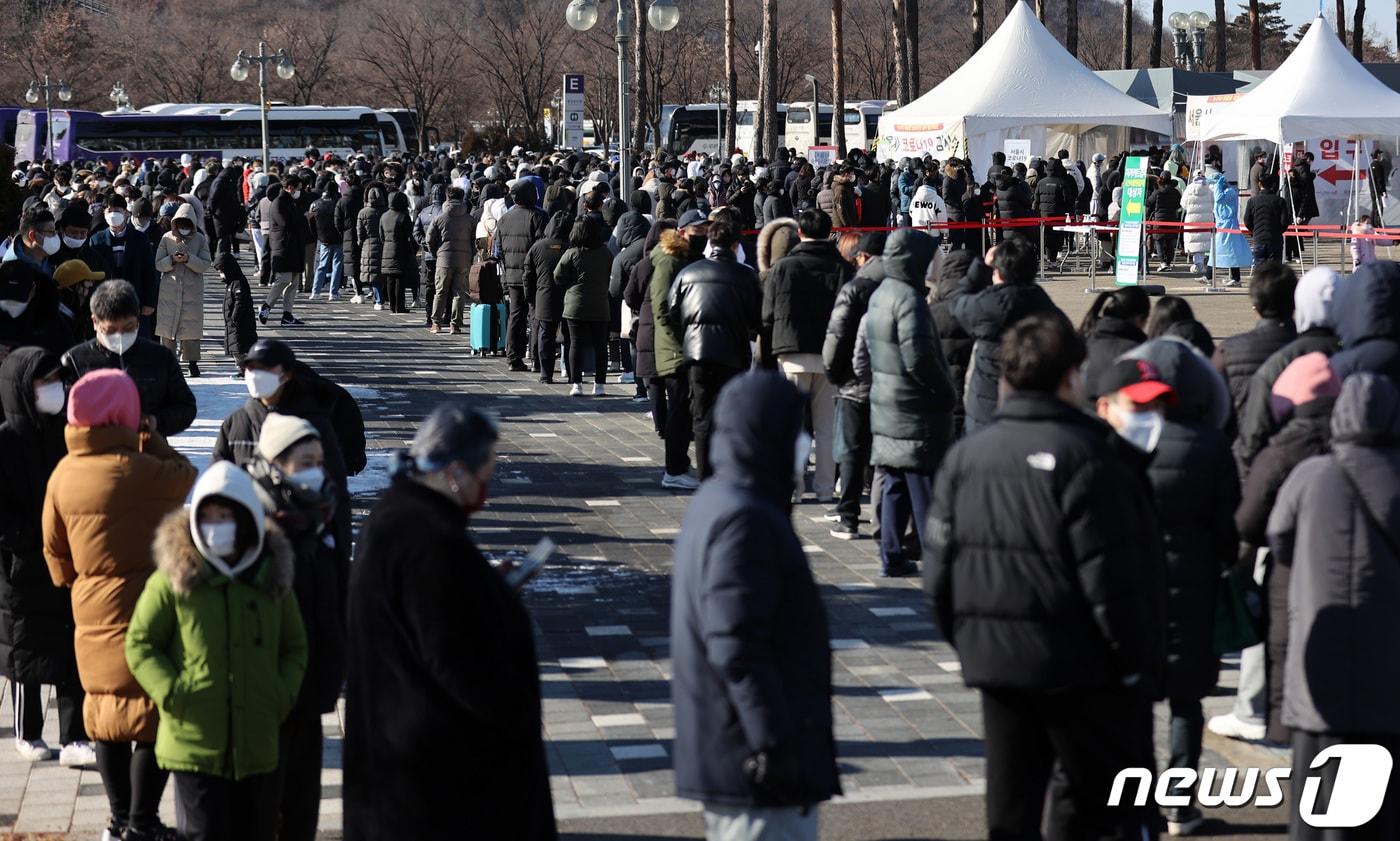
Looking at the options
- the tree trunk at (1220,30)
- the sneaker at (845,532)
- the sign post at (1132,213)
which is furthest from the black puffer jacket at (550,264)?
the tree trunk at (1220,30)

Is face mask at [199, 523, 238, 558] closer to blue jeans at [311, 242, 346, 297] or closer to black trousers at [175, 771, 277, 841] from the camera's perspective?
black trousers at [175, 771, 277, 841]

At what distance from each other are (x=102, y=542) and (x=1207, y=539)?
3.46 m

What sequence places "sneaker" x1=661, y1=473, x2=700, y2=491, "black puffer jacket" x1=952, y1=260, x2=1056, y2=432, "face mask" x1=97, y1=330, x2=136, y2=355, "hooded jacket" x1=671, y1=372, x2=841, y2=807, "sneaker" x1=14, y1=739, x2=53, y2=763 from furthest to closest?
"sneaker" x1=661, y1=473, x2=700, y2=491 < "black puffer jacket" x1=952, y1=260, x2=1056, y2=432 < "face mask" x1=97, y1=330, x2=136, y2=355 < "sneaker" x1=14, y1=739, x2=53, y2=763 < "hooded jacket" x1=671, y1=372, x2=841, y2=807

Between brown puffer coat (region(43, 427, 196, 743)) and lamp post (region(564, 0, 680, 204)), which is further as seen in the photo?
lamp post (region(564, 0, 680, 204))

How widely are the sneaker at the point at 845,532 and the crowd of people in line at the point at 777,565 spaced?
29.8 inches

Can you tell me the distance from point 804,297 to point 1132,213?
568 inches

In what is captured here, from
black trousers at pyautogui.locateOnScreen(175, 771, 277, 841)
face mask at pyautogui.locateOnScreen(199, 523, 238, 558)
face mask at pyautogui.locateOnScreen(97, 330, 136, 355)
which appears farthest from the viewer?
face mask at pyautogui.locateOnScreen(97, 330, 136, 355)

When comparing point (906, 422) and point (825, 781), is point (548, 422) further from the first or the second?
point (825, 781)

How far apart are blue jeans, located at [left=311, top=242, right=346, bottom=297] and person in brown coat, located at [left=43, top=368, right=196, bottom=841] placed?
20.0 m

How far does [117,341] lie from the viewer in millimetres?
7797

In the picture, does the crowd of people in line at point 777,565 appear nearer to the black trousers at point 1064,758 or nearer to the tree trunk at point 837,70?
the black trousers at point 1064,758

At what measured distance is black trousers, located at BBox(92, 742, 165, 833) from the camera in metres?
5.53

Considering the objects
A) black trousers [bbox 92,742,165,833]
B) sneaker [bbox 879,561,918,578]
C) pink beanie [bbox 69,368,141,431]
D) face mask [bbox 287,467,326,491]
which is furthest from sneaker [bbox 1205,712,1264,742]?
pink beanie [bbox 69,368,141,431]

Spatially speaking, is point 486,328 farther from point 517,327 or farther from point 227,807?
point 227,807
